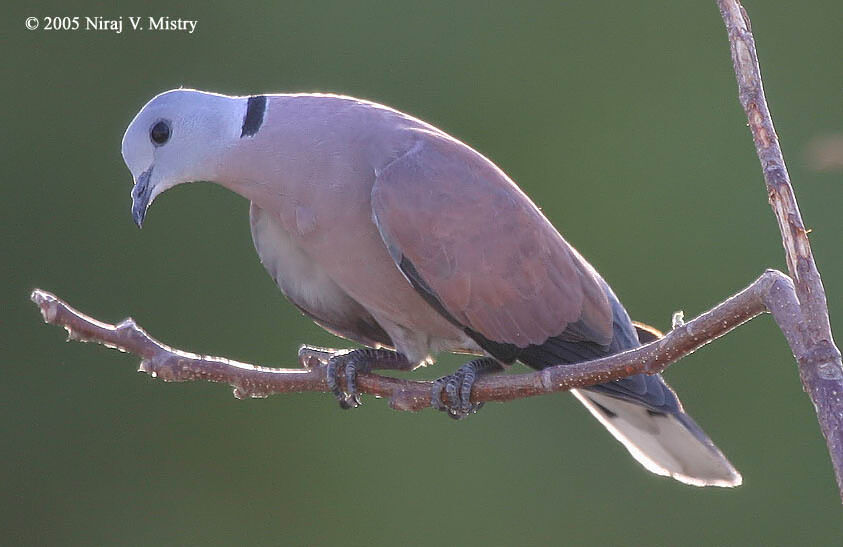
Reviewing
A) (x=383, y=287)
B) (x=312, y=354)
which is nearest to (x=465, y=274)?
(x=383, y=287)

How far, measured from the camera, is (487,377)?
2273mm

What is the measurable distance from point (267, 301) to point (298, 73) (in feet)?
2.97

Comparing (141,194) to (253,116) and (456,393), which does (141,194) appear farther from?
(456,393)

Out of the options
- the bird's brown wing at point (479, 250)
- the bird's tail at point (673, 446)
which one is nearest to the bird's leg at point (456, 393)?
the bird's brown wing at point (479, 250)

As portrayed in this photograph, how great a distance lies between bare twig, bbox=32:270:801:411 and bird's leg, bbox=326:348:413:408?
0.10 feet

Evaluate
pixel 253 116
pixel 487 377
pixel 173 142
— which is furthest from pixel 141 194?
pixel 487 377

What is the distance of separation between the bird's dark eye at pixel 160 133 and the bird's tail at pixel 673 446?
1090 mm

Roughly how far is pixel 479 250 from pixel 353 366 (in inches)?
14.3

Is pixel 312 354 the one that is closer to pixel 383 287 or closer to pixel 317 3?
pixel 383 287

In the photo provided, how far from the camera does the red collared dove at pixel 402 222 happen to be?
7.89 feet

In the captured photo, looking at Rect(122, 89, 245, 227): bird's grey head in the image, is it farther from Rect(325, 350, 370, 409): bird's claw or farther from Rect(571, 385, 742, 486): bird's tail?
Rect(571, 385, 742, 486): bird's tail

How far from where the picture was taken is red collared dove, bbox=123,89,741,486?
2.41 m

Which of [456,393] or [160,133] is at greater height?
[160,133]

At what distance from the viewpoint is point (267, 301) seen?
464 cm
